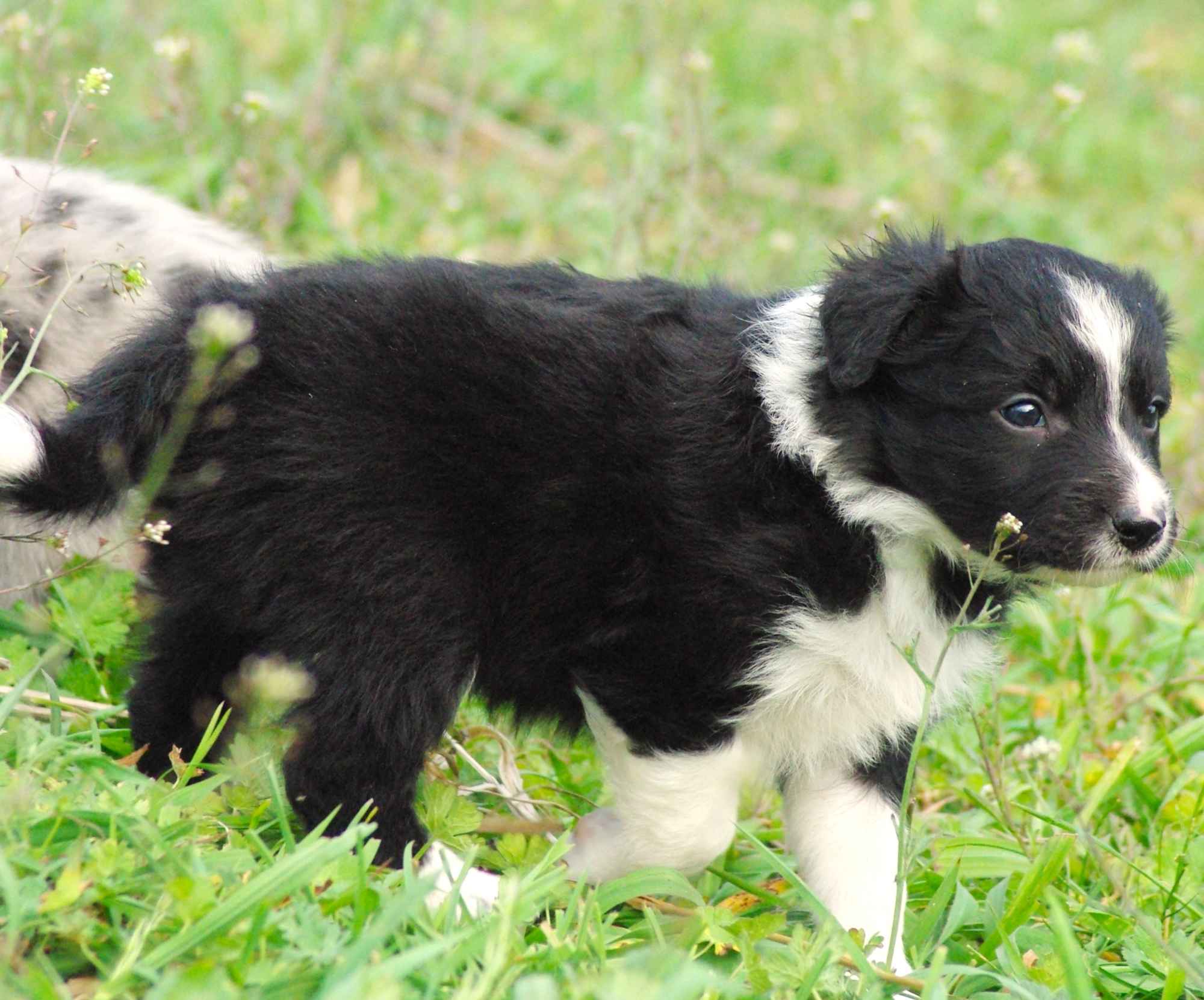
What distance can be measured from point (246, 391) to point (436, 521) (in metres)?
0.43

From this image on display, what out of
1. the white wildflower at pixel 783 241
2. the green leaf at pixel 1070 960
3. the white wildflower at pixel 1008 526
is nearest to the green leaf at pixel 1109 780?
the green leaf at pixel 1070 960

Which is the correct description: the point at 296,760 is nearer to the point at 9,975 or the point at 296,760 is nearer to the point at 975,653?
the point at 9,975

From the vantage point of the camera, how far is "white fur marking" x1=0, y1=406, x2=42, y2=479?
2701mm

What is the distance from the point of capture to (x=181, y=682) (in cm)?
304

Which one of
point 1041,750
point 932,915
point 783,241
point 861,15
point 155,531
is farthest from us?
point 861,15

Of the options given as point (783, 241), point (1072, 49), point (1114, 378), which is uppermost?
point (1072, 49)

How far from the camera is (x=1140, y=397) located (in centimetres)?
291

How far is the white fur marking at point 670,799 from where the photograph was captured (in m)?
2.95

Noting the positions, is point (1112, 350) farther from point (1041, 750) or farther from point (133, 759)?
point (133, 759)

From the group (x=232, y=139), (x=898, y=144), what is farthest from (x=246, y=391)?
(x=898, y=144)

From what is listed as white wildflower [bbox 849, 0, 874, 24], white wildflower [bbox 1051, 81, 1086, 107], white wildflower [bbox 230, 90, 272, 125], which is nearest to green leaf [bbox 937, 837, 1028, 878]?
white wildflower [bbox 1051, 81, 1086, 107]

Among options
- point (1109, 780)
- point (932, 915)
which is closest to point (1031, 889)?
point (932, 915)

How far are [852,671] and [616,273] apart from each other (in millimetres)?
2649

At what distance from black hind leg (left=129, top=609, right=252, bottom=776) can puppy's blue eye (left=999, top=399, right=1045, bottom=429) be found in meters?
1.47
